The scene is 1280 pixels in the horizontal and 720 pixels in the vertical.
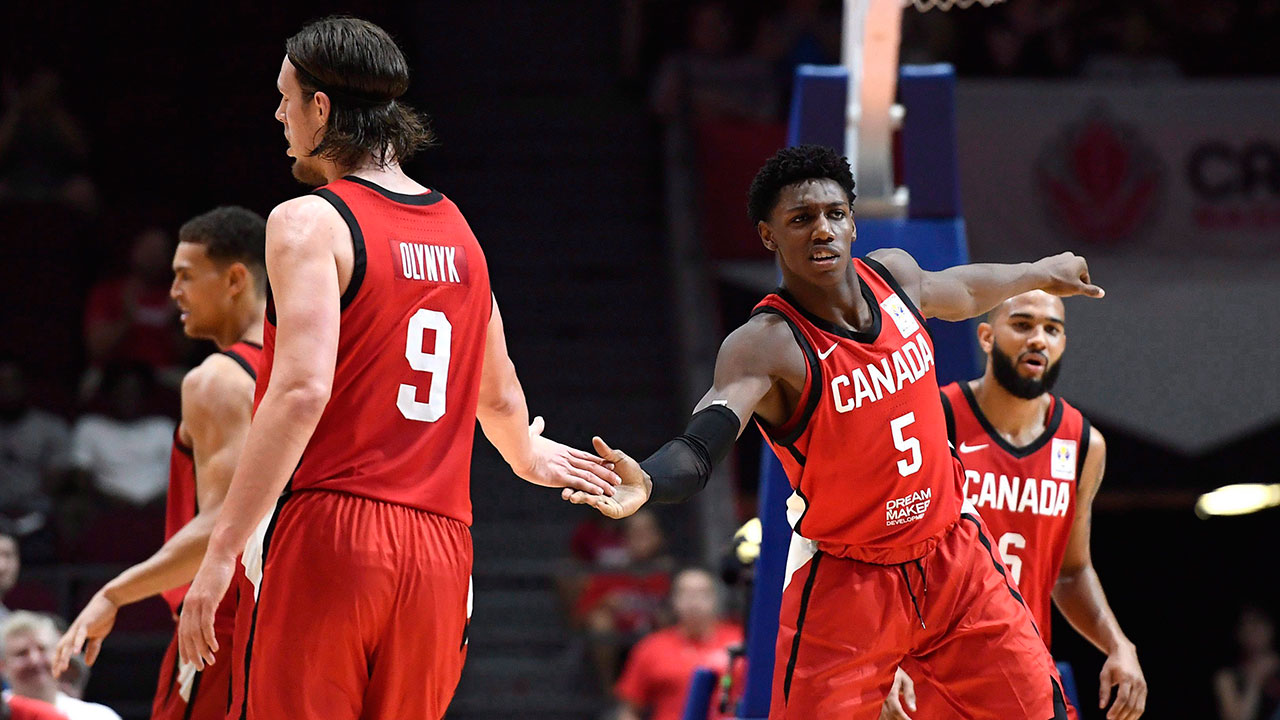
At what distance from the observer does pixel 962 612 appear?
4.25 m

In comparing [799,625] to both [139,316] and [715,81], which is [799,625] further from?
[715,81]

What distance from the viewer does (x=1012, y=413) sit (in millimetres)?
5238

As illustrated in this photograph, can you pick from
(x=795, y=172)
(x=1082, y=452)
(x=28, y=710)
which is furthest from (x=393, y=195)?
(x=28, y=710)

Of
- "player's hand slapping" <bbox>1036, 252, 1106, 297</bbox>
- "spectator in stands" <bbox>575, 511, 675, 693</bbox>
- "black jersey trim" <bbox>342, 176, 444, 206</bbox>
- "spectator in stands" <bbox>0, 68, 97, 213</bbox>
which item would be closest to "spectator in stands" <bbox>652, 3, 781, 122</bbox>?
"spectator in stands" <bbox>575, 511, 675, 693</bbox>

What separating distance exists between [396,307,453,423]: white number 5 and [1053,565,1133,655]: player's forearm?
2628mm

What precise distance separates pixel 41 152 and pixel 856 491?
386 inches

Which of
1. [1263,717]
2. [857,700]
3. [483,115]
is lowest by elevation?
[1263,717]

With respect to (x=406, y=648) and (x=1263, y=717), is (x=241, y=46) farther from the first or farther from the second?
(x=406, y=648)

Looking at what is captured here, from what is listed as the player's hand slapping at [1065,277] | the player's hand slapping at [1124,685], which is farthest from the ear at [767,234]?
the player's hand slapping at [1124,685]

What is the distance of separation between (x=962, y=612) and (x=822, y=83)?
9.52 ft

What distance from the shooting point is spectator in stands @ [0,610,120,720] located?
6195 millimetres

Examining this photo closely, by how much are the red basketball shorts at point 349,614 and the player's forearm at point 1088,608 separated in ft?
8.49

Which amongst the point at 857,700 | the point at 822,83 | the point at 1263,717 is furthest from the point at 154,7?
the point at 857,700

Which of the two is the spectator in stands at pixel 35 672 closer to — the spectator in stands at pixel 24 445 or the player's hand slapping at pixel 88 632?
the player's hand slapping at pixel 88 632
